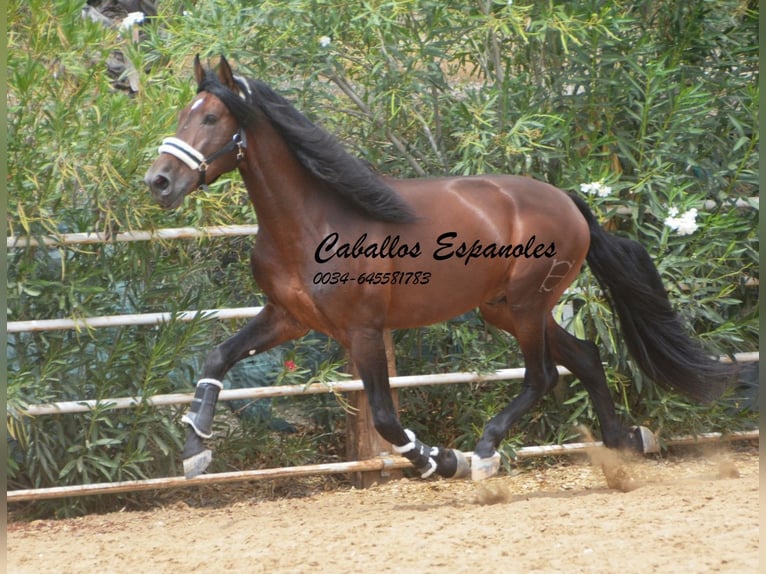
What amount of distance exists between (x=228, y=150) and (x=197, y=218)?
0.87m

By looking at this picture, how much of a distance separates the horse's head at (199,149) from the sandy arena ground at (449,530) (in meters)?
1.36

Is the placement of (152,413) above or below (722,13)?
below

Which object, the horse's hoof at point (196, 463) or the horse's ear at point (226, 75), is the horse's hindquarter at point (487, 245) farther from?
the horse's hoof at point (196, 463)

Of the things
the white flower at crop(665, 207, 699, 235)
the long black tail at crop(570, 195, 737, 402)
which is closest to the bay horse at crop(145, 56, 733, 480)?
the long black tail at crop(570, 195, 737, 402)

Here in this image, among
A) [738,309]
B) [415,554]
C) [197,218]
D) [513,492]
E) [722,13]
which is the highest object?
[722,13]

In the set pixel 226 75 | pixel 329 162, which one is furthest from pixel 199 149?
pixel 329 162

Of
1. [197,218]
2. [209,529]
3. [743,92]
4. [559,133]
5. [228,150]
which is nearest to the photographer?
[228,150]

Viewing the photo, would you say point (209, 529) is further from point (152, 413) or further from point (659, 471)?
point (659, 471)

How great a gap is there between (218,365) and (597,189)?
2.07 metres

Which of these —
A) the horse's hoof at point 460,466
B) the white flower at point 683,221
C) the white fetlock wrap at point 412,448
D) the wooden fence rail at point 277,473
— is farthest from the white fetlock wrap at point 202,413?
the white flower at point 683,221

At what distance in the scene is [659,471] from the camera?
5.42m

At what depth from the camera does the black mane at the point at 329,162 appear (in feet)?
13.9

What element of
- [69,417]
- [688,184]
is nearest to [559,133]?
[688,184]

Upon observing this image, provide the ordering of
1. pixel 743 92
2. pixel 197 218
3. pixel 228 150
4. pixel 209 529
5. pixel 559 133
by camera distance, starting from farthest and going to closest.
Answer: pixel 743 92 < pixel 559 133 < pixel 197 218 < pixel 209 529 < pixel 228 150
